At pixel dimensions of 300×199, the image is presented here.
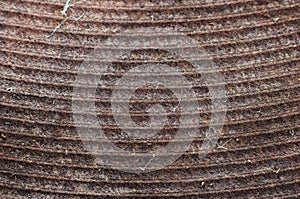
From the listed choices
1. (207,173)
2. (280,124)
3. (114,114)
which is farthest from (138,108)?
(280,124)

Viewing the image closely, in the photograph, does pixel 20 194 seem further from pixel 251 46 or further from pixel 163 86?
pixel 251 46

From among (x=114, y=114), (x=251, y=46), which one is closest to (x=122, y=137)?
(x=114, y=114)

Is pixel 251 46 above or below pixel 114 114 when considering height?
above

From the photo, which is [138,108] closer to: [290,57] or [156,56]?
[156,56]

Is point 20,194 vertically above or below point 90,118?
below

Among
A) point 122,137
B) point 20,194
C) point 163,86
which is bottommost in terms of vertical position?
point 20,194

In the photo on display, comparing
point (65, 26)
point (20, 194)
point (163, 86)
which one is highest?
point (65, 26)
